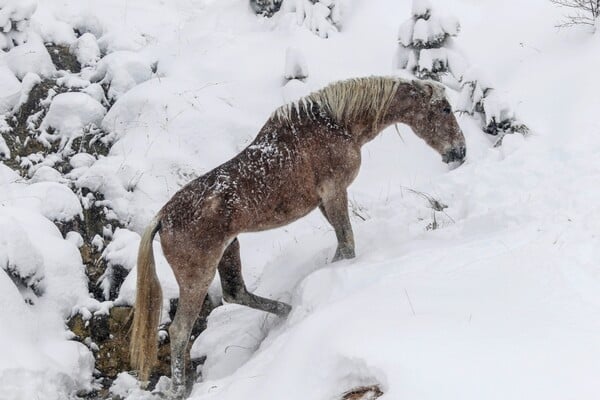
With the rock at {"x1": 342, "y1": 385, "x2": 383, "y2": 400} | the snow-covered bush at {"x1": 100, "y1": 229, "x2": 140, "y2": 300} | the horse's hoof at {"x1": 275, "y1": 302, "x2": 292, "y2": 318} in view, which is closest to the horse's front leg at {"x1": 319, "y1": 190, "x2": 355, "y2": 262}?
the horse's hoof at {"x1": 275, "y1": 302, "x2": 292, "y2": 318}

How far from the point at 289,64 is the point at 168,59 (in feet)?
7.44

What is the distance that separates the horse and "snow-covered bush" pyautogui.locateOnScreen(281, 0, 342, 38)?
4633 millimetres

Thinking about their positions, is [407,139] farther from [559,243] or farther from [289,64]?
[559,243]

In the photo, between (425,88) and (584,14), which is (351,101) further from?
(584,14)

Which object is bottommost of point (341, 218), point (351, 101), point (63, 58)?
point (63, 58)

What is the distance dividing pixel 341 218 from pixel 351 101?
35.3 inches

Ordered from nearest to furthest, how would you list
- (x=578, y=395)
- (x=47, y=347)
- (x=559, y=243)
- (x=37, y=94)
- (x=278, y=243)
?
(x=578, y=395) → (x=559, y=243) → (x=47, y=347) → (x=278, y=243) → (x=37, y=94)

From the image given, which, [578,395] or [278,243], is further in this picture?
[278,243]

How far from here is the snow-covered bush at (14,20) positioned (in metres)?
8.66

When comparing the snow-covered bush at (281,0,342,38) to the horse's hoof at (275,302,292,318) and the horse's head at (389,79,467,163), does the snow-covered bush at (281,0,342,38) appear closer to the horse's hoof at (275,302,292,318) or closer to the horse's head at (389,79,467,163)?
the horse's head at (389,79,467,163)

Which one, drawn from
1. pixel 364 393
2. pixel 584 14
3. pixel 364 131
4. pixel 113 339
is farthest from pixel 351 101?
pixel 584 14

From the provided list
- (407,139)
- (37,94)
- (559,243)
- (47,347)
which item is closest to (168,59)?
(37,94)

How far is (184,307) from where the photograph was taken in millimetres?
4629

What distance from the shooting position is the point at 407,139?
7.48m
